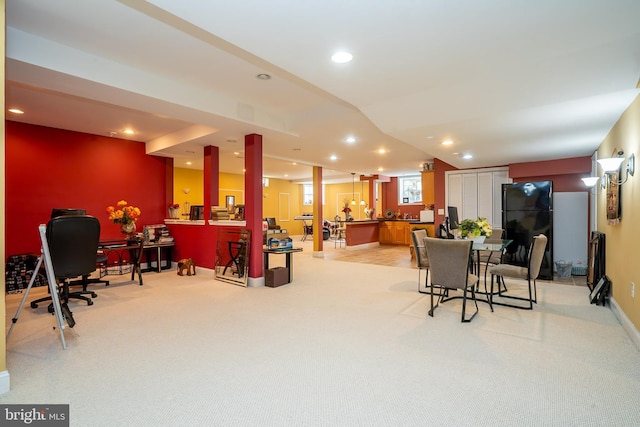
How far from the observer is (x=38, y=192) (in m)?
5.33

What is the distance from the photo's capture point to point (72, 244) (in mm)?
3525

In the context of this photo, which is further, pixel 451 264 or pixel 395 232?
pixel 395 232

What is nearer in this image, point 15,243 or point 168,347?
point 168,347

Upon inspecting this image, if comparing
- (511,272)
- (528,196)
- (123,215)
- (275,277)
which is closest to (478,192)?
(528,196)

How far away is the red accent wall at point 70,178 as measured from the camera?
5121 millimetres

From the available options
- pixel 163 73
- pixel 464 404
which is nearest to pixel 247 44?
pixel 163 73

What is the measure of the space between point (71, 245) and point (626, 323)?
18.8 feet

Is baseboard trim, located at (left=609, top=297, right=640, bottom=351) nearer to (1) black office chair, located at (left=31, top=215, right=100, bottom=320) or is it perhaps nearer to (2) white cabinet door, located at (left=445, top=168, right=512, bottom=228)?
(2) white cabinet door, located at (left=445, top=168, right=512, bottom=228)

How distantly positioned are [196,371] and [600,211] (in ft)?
19.3

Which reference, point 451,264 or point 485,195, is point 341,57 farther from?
point 485,195

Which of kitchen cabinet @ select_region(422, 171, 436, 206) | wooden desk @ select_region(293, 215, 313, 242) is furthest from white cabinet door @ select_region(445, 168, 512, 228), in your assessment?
wooden desk @ select_region(293, 215, 313, 242)

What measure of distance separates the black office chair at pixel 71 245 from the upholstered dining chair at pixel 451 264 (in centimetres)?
380

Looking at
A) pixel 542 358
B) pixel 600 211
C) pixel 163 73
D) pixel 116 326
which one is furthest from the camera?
pixel 600 211

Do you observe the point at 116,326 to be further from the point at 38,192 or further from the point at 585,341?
the point at 585,341
